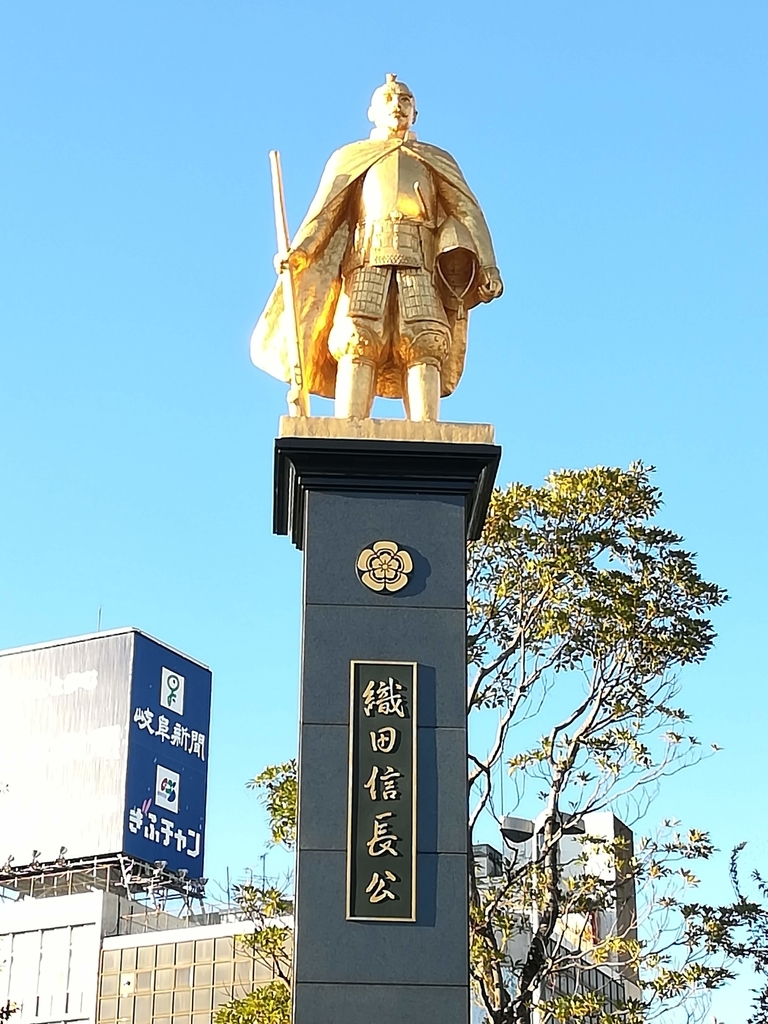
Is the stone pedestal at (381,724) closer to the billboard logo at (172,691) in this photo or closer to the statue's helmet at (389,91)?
the statue's helmet at (389,91)

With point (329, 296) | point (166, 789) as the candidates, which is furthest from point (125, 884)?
point (329, 296)

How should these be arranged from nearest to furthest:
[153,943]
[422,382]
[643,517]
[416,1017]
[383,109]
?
[416,1017]
[422,382]
[383,109]
[643,517]
[153,943]

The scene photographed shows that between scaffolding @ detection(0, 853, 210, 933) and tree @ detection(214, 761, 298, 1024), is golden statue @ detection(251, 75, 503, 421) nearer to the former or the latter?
tree @ detection(214, 761, 298, 1024)

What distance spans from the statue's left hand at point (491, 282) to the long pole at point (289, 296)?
2.47 ft

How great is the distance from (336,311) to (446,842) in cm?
225

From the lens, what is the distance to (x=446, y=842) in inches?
231

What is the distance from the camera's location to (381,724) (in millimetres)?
6008

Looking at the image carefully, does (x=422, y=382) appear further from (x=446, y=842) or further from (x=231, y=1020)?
(x=231, y=1020)

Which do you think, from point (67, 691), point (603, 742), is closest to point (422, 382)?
point (603, 742)

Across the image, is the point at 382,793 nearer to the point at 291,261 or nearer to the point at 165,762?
the point at 291,261

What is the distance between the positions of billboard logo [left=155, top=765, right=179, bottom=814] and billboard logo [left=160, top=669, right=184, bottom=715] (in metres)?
0.88

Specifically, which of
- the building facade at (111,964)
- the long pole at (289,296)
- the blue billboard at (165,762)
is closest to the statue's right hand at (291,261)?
the long pole at (289,296)

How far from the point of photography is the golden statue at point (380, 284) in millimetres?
6723

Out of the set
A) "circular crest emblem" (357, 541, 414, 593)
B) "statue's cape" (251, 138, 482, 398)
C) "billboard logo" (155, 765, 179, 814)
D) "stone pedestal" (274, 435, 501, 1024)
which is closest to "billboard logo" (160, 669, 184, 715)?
"billboard logo" (155, 765, 179, 814)
